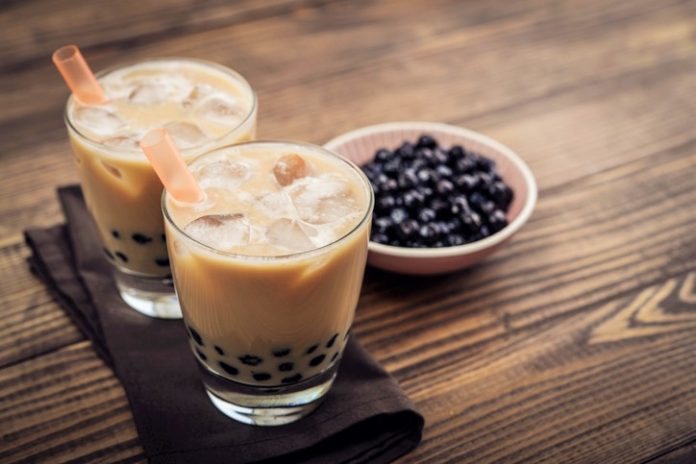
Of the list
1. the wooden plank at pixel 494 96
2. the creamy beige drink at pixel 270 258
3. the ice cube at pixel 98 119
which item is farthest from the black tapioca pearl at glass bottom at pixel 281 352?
the wooden plank at pixel 494 96

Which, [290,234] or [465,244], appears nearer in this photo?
[290,234]

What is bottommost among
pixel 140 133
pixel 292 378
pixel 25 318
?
pixel 25 318

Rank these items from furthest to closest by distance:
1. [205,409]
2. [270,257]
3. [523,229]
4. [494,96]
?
1. [494,96]
2. [523,229]
3. [205,409]
4. [270,257]

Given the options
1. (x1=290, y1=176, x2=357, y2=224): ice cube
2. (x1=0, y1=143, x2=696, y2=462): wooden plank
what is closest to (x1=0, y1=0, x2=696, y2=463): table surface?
(x1=0, y1=143, x2=696, y2=462): wooden plank

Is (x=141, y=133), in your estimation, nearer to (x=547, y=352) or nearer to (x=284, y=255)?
(x=284, y=255)

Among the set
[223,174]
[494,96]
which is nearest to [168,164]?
[223,174]

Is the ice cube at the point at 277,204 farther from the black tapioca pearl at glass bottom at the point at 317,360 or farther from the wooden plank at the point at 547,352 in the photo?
the wooden plank at the point at 547,352

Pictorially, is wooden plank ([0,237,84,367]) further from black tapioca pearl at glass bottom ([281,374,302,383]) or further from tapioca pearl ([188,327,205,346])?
black tapioca pearl at glass bottom ([281,374,302,383])

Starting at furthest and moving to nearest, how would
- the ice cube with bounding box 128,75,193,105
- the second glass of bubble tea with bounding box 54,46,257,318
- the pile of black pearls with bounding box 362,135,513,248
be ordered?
the pile of black pearls with bounding box 362,135,513,248, the ice cube with bounding box 128,75,193,105, the second glass of bubble tea with bounding box 54,46,257,318

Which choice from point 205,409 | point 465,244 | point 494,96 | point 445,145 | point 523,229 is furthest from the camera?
point 494,96
